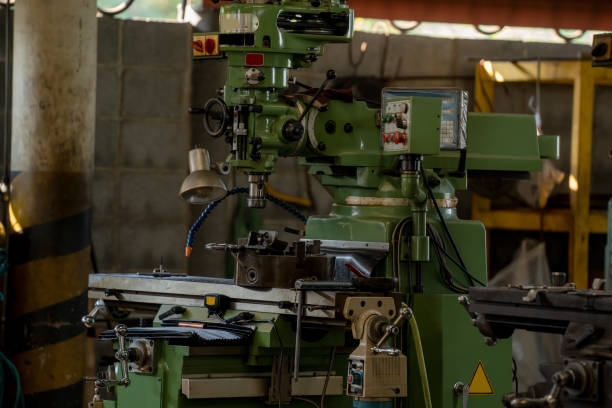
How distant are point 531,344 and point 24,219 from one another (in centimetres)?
273

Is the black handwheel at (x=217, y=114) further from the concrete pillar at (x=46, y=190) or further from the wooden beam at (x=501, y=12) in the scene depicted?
the wooden beam at (x=501, y=12)

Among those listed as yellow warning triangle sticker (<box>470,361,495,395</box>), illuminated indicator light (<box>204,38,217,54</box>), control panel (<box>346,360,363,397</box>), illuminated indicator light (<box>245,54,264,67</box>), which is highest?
illuminated indicator light (<box>204,38,217,54</box>)

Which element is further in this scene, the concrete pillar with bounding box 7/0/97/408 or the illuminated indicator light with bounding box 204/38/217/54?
the concrete pillar with bounding box 7/0/97/408

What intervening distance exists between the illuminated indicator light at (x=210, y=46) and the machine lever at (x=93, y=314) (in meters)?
1.03

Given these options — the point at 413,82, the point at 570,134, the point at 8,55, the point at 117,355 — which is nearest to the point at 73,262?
the point at 8,55

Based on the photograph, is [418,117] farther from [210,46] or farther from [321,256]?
[210,46]

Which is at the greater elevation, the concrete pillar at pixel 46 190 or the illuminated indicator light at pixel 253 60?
the illuminated indicator light at pixel 253 60

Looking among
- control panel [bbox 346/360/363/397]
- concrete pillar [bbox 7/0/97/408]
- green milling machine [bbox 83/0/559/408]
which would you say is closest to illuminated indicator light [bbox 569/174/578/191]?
green milling machine [bbox 83/0/559/408]

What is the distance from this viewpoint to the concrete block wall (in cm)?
516

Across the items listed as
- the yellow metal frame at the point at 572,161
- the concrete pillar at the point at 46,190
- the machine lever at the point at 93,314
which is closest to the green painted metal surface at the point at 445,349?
the machine lever at the point at 93,314

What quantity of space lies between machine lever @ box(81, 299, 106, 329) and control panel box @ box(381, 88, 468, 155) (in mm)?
1209

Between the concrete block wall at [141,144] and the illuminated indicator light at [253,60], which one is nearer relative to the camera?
the illuminated indicator light at [253,60]

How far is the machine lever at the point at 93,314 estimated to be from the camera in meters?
3.50

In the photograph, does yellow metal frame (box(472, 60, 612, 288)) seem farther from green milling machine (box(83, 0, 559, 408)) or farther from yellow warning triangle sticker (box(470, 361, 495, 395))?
yellow warning triangle sticker (box(470, 361, 495, 395))
